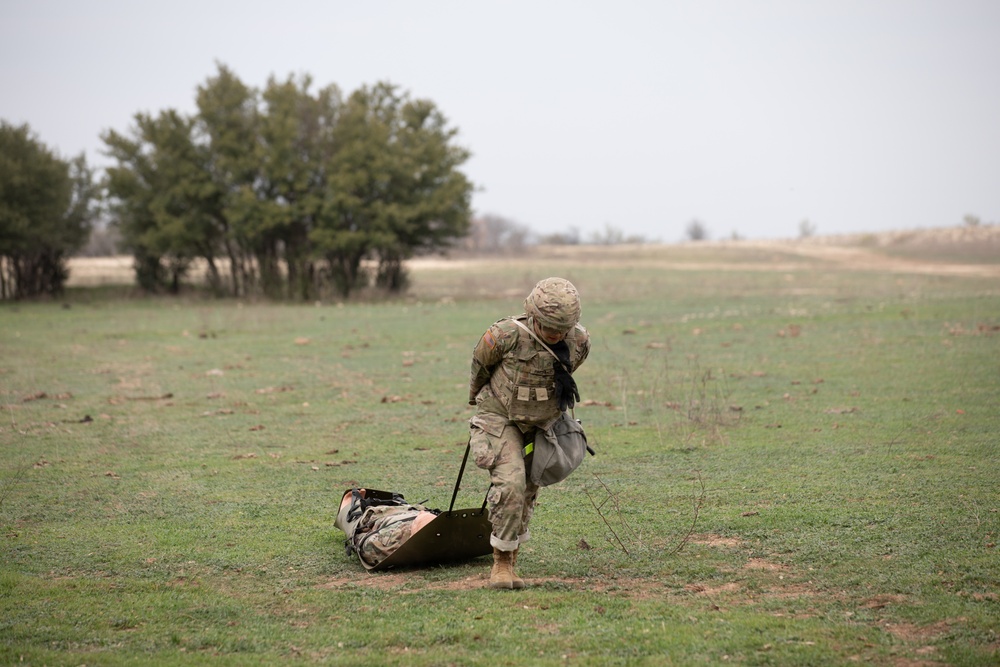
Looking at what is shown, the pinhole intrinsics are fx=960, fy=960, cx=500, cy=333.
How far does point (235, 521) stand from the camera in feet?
25.6

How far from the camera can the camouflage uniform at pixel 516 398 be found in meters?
6.06

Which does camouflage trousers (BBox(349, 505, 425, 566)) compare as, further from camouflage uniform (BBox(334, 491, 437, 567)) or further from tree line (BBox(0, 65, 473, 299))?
tree line (BBox(0, 65, 473, 299))

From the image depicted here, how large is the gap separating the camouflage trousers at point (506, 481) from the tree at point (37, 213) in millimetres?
34727

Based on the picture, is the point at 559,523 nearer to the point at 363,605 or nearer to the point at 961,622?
the point at 363,605

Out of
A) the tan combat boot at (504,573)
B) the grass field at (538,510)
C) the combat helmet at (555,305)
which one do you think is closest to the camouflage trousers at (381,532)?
the grass field at (538,510)

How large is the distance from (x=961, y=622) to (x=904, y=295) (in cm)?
3069

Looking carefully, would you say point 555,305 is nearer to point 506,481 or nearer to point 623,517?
point 506,481

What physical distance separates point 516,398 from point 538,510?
217 cm

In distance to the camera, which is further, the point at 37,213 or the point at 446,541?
the point at 37,213

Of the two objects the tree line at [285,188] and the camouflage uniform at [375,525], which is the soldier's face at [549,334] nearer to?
the camouflage uniform at [375,525]

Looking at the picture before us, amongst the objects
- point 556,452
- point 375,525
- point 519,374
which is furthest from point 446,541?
point 519,374

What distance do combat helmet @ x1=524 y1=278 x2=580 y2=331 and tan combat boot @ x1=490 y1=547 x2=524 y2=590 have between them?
59.0 inches

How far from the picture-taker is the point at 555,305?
5.99m

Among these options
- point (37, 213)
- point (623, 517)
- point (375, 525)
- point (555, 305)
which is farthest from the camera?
point (37, 213)
